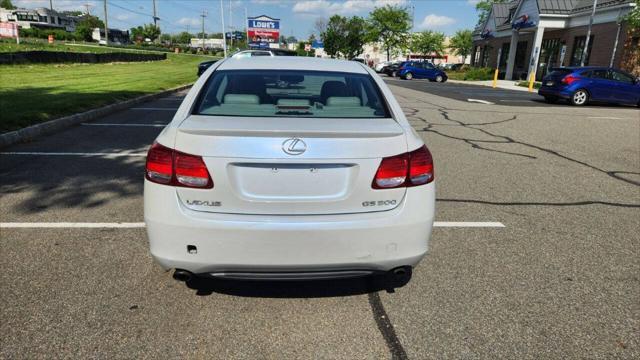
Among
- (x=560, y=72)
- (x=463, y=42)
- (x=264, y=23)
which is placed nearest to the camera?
(x=560, y=72)

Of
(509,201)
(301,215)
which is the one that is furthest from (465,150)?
(301,215)

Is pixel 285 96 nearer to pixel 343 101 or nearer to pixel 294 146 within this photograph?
pixel 343 101

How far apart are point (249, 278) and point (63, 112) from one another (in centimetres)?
920

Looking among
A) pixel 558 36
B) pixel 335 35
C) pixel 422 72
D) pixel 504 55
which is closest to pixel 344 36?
pixel 335 35

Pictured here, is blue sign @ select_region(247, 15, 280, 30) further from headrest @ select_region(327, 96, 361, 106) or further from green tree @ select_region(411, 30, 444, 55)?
headrest @ select_region(327, 96, 361, 106)

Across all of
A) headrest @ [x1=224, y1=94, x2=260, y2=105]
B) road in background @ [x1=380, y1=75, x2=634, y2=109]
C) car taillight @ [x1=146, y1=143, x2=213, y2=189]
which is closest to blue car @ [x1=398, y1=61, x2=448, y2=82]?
road in background @ [x1=380, y1=75, x2=634, y2=109]

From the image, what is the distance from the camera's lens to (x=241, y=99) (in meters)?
3.38

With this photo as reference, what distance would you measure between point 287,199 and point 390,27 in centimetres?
6343

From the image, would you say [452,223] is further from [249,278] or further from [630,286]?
[249,278]

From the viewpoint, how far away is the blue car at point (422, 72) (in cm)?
3678

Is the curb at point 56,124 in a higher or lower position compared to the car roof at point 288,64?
lower

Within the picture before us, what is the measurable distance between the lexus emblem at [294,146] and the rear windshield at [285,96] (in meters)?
0.58

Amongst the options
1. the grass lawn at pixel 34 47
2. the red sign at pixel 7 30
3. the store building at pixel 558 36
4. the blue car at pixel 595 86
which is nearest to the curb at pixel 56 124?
the blue car at pixel 595 86

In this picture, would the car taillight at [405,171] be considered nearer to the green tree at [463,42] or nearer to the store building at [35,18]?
the green tree at [463,42]
